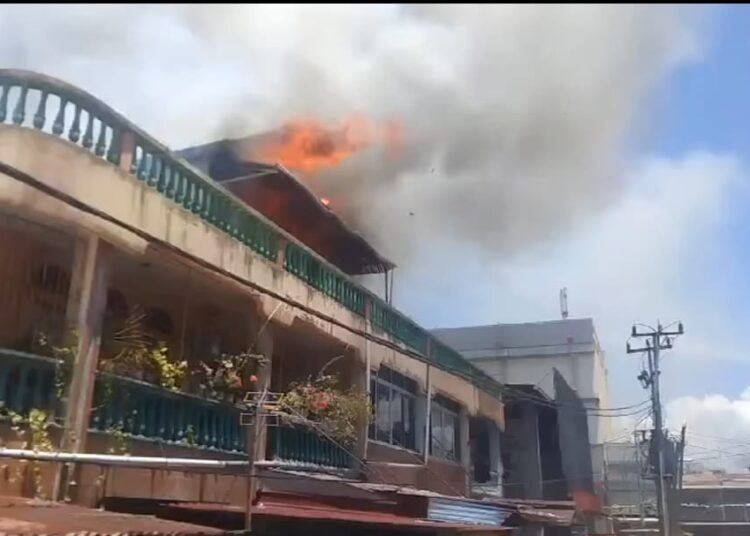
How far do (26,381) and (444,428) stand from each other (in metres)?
A: 13.4

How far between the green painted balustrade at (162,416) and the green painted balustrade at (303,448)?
0.78 metres

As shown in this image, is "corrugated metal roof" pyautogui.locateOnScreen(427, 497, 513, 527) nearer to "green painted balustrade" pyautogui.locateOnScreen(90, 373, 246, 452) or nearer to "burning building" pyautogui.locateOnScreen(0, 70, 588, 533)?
"burning building" pyautogui.locateOnScreen(0, 70, 588, 533)

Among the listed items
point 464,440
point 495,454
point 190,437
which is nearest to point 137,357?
point 190,437

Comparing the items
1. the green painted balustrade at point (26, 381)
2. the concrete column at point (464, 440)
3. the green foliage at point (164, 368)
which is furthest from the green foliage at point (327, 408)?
the concrete column at point (464, 440)

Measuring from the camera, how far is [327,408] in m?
11.7

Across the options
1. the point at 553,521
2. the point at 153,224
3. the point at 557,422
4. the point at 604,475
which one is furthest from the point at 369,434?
the point at 604,475

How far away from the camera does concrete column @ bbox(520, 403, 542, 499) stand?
24.6 metres

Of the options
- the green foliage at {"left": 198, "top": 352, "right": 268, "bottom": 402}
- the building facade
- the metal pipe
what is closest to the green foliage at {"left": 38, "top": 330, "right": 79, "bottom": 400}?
the building facade

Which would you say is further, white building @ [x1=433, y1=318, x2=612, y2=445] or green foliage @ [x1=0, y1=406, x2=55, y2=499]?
white building @ [x1=433, y1=318, x2=612, y2=445]

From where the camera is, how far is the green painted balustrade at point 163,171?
25.5 ft

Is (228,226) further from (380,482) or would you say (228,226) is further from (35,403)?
(380,482)

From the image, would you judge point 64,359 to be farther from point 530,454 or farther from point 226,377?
point 530,454

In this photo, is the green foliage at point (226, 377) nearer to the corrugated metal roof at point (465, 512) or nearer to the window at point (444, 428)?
the corrugated metal roof at point (465, 512)

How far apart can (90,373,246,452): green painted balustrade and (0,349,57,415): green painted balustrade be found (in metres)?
0.56
